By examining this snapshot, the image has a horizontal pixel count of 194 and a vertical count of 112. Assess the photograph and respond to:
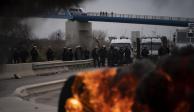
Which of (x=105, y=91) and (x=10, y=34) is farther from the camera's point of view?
(x=10, y=34)

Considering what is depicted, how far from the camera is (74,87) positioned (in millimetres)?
5176

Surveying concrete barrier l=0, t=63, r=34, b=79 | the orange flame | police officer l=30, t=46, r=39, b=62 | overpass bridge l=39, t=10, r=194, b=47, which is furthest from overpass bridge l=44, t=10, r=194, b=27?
police officer l=30, t=46, r=39, b=62

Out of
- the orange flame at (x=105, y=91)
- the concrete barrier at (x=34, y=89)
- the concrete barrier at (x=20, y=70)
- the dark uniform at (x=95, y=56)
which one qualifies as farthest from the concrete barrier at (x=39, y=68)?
the orange flame at (x=105, y=91)

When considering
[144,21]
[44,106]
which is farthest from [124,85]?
[44,106]

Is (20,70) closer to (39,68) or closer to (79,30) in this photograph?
(39,68)

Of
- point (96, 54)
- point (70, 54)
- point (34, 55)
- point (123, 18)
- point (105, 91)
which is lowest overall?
point (96, 54)

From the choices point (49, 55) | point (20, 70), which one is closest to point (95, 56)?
point (49, 55)

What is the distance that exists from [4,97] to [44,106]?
213 centimetres

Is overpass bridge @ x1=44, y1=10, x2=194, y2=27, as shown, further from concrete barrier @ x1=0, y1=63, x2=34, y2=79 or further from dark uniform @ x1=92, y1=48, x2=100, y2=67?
dark uniform @ x1=92, y1=48, x2=100, y2=67

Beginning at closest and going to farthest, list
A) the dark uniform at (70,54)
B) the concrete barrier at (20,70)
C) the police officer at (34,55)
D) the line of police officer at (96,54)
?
the concrete barrier at (20,70) < the police officer at (34,55) < the line of police officer at (96,54) < the dark uniform at (70,54)

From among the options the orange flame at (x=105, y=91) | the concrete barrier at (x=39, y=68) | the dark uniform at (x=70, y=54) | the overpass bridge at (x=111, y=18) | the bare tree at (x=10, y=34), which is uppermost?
the overpass bridge at (x=111, y=18)

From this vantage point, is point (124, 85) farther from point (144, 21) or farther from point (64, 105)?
point (144, 21)

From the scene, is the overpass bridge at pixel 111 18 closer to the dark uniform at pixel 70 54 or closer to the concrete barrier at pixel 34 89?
the concrete barrier at pixel 34 89

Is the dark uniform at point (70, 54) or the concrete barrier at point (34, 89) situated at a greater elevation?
the dark uniform at point (70, 54)
